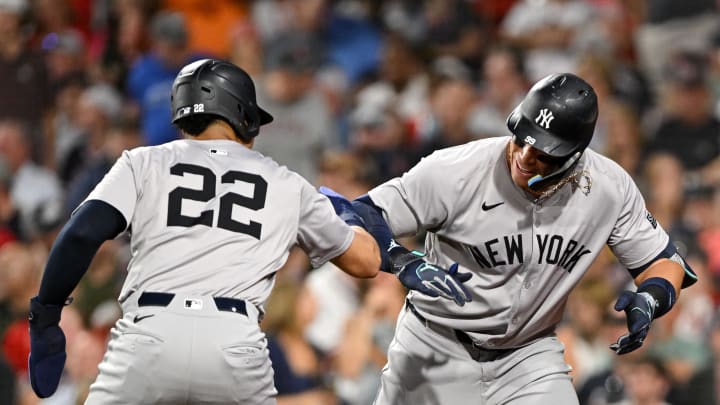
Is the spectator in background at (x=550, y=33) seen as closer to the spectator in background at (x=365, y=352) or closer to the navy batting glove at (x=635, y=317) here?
the spectator in background at (x=365, y=352)

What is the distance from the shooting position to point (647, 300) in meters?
4.72

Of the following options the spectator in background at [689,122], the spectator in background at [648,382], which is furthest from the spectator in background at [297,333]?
the spectator in background at [689,122]

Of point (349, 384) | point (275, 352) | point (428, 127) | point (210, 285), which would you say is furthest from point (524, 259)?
point (428, 127)

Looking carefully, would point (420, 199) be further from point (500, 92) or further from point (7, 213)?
point (7, 213)

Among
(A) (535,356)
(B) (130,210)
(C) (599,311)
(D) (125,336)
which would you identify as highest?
(B) (130,210)

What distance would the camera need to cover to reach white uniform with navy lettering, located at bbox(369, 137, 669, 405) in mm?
4812

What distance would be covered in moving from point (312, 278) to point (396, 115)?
198 cm

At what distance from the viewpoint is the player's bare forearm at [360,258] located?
444cm

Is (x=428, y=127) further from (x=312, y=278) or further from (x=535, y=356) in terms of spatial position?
(x=535, y=356)

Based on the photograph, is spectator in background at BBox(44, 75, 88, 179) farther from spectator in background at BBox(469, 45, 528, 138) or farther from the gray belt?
the gray belt

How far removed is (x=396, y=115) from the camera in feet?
31.1

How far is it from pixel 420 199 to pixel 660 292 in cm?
99

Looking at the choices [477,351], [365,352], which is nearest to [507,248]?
[477,351]

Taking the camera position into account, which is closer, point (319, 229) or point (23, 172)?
point (319, 229)
